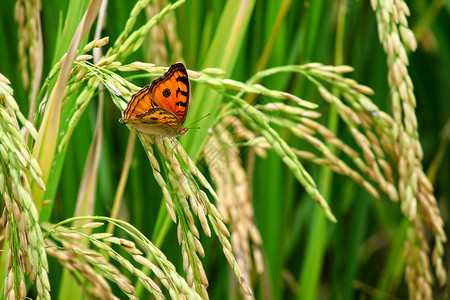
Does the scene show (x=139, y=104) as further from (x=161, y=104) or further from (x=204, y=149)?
(x=204, y=149)

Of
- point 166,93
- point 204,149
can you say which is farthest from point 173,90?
point 204,149

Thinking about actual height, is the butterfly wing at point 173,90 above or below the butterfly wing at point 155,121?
above

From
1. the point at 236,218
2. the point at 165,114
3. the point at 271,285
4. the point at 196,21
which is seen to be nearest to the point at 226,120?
the point at 236,218

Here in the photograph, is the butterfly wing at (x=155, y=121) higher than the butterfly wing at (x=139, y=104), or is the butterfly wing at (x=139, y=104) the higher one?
the butterfly wing at (x=139, y=104)

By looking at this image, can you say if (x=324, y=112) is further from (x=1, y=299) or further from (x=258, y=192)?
(x=1, y=299)

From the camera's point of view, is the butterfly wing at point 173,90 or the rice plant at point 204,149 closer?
the rice plant at point 204,149

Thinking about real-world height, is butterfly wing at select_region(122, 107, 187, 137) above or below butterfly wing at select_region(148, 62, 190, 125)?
below

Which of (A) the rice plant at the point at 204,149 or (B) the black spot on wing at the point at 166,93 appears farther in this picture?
(B) the black spot on wing at the point at 166,93
